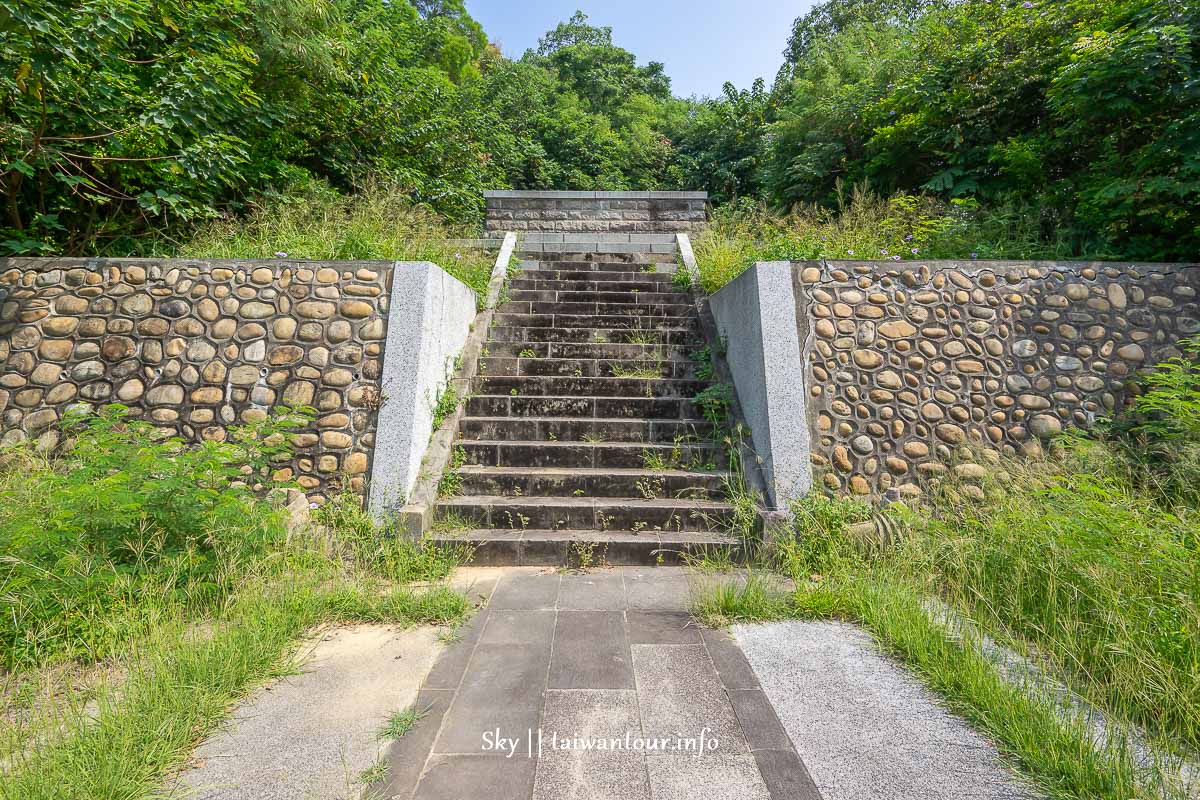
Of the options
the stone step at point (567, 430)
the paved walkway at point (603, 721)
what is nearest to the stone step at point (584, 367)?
the stone step at point (567, 430)

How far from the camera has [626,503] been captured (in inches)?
156

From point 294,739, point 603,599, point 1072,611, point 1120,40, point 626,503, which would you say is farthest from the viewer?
point 1120,40

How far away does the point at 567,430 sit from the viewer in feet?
15.1

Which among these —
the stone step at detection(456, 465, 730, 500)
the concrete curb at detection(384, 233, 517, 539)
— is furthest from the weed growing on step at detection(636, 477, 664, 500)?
the concrete curb at detection(384, 233, 517, 539)

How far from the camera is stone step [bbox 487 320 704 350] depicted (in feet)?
18.8

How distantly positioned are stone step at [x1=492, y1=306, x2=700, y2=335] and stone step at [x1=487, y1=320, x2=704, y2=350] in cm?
12

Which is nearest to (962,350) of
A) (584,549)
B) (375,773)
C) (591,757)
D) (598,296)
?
(584,549)

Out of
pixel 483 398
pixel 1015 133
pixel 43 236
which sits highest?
pixel 1015 133

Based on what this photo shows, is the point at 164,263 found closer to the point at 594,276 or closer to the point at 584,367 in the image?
the point at 584,367

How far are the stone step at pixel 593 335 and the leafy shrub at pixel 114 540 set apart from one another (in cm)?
270

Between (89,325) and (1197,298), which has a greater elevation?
(1197,298)

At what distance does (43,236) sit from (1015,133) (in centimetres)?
1199

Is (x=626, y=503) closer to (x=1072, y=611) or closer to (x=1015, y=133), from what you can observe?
(x=1072, y=611)

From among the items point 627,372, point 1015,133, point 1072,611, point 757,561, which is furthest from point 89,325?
point 1015,133
